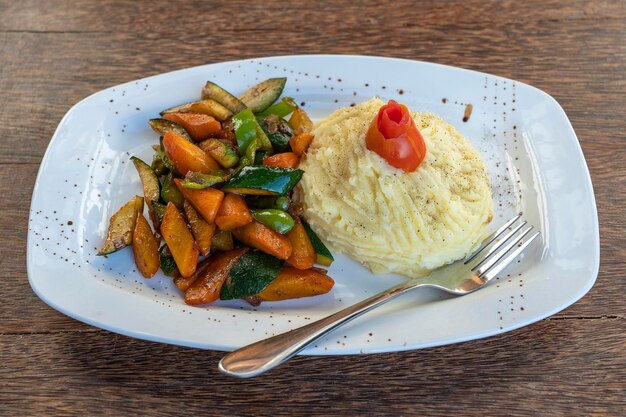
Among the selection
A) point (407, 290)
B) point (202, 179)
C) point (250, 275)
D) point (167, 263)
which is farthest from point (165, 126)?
point (407, 290)

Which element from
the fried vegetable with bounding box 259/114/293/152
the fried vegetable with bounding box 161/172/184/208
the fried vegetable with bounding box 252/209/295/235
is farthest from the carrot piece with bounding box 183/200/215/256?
the fried vegetable with bounding box 259/114/293/152

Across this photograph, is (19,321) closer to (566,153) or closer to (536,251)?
(536,251)

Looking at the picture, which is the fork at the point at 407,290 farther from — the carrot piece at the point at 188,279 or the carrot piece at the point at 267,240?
the carrot piece at the point at 188,279

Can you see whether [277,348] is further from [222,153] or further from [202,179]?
[222,153]

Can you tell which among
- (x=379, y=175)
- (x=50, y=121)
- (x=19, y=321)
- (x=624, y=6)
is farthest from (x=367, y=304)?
(x=624, y=6)

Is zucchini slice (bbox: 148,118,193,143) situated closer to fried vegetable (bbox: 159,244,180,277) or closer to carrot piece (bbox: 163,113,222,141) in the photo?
carrot piece (bbox: 163,113,222,141)

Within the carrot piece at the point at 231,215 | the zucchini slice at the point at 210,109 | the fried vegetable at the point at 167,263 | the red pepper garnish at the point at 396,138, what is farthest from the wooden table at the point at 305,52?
the red pepper garnish at the point at 396,138
